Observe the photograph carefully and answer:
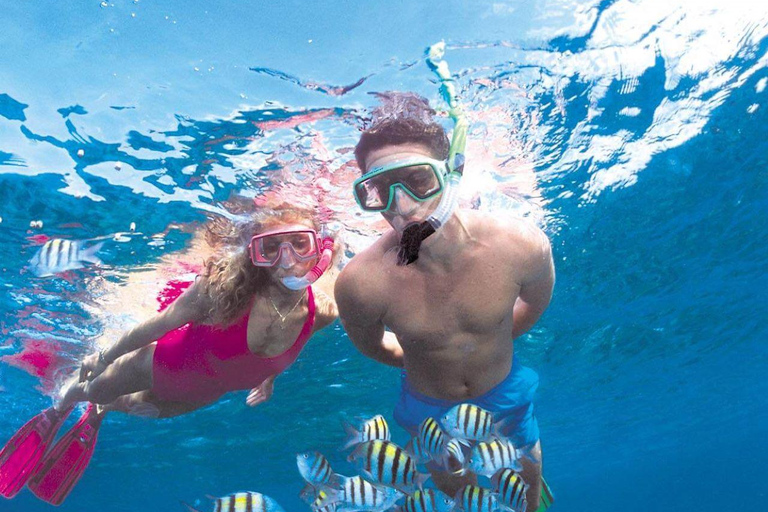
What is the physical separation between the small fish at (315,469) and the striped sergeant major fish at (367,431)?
1.00 feet

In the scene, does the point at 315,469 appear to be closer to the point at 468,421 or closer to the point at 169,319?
the point at 468,421

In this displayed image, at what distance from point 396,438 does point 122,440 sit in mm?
19050

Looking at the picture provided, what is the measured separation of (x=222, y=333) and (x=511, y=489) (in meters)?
4.38

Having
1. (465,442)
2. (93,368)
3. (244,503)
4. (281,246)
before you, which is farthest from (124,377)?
(465,442)

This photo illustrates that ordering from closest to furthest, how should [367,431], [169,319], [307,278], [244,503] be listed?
[244,503], [367,431], [307,278], [169,319]

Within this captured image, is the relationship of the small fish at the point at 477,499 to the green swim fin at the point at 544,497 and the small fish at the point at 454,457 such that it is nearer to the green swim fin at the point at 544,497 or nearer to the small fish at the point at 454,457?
the small fish at the point at 454,457

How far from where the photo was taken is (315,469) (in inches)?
203

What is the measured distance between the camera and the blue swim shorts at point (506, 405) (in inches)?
230

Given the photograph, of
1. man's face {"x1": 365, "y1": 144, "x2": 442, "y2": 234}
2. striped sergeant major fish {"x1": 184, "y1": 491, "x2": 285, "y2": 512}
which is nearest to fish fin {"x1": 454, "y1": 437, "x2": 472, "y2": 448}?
striped sergeant major fish {"x1": 184, "y1": 491, "x2": 285, "y2": 512}

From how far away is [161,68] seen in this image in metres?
5.88

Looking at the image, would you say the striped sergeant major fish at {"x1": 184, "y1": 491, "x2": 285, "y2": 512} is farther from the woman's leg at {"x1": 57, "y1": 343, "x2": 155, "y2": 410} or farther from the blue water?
the woman's leg at {"x1": 57, "y1": 343, "x2": 155, "y2": 410}

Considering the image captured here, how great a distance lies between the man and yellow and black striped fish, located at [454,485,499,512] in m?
1.23

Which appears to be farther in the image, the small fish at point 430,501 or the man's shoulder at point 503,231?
the man's shoulder at point 503,231

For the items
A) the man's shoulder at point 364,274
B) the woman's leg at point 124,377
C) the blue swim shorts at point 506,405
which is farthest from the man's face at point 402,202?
the woman's leg at point 124,377
